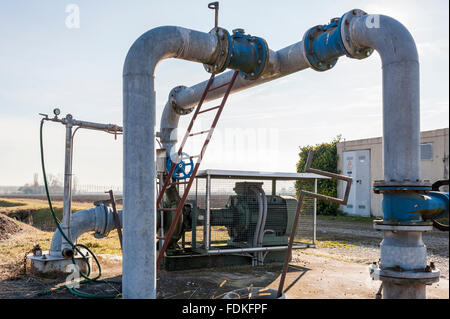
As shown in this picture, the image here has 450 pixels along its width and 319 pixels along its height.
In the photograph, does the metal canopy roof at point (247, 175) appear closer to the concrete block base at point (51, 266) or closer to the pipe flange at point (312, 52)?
the concrete block base at point (51, 266)

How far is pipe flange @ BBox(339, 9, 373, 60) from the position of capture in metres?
4.59

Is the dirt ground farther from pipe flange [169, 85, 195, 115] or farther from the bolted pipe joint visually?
the bolted pipe joint

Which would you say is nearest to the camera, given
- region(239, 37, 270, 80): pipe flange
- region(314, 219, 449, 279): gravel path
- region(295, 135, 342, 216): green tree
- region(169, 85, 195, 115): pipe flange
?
region(239, 37, 270, 80): pipe flange

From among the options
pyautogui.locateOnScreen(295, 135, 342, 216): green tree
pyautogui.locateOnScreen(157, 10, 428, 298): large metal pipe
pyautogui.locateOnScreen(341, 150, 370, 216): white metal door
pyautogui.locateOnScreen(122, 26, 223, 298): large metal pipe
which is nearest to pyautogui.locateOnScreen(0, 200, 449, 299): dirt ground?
pyautogui.locateOnScreen(122, 26, 223, 298): large metal pipe

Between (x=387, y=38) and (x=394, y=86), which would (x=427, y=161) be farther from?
(x=394, y=86)

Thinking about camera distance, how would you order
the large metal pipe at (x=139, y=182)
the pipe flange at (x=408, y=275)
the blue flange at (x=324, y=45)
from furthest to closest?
the blue flange at (x=324, y=45), the large metal pipe at (x=139, y=182), the pipe flange at (x=408, y=275)

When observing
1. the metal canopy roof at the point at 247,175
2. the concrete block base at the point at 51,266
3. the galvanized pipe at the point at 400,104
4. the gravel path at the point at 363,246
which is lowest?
the gravel path at the point at 363,246

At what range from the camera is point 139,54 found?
4.21 meters

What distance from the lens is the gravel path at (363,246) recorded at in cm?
966

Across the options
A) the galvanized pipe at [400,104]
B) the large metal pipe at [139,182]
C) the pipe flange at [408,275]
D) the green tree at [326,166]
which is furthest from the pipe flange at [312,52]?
the green tree at [326,166]

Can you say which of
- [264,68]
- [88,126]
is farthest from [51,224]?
[264,68]

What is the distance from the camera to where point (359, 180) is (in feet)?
72.6
